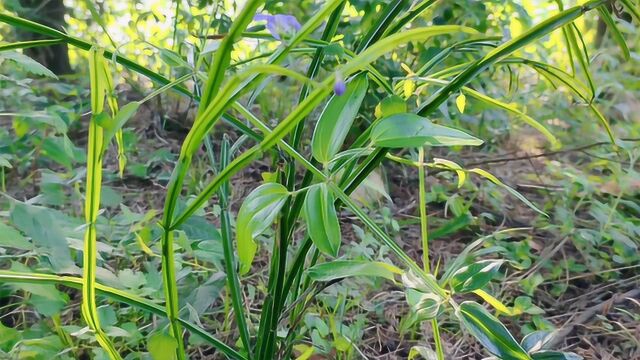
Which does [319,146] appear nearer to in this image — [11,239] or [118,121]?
[118,121]

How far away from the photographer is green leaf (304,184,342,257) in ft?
1.25

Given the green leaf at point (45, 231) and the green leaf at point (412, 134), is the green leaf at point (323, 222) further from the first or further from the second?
the green leaf at point (45, 231)

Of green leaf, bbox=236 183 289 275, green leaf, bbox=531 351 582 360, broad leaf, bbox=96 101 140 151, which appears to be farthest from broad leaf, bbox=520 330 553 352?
broad leaf, bbox=96 101 140 151

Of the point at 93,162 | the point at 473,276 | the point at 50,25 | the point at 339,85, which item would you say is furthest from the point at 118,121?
the point at 50,25

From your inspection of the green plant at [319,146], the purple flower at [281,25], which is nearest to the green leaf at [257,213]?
the green plant at [319,146]

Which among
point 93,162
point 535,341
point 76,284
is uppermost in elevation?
point 93,162

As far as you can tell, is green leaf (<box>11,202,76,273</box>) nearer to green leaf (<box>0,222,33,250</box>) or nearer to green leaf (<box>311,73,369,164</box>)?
green leaf (<box>0,222,33,250</box>)

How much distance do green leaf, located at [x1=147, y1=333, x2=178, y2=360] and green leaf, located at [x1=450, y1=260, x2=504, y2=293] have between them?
0.75 feet

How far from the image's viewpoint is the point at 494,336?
391 millimetres

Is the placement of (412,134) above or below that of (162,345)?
above

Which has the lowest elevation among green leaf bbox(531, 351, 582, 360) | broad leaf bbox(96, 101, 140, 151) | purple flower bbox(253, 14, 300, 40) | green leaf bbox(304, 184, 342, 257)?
green leaf bbox(531, 351, 582, 360)

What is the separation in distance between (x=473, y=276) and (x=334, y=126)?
0.15 metres

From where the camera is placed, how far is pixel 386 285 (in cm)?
98

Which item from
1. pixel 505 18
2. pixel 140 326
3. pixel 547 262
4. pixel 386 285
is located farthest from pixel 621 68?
pixel 140 326
